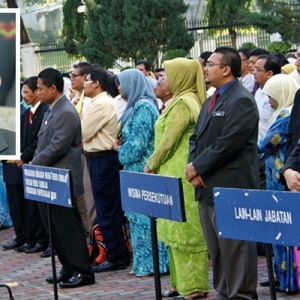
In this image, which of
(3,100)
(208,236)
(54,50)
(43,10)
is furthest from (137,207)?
(43,10)

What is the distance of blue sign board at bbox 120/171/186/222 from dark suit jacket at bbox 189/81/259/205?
65 centimetres

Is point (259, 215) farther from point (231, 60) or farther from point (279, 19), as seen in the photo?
point (279, 19)

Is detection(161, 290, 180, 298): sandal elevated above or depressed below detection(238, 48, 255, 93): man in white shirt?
below

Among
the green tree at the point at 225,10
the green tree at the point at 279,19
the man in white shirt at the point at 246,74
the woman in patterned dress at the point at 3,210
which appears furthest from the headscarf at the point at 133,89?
the green tree at the point at 225,10

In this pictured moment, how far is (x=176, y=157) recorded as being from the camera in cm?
805

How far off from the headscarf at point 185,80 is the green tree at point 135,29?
1985 cm

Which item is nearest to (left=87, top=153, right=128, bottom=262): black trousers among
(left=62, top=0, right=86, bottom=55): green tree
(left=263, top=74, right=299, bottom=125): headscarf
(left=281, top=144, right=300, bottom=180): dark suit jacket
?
(left=263, top=74, right=299, bottom=125): headscarf

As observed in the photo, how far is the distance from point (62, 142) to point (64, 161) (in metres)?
0.21

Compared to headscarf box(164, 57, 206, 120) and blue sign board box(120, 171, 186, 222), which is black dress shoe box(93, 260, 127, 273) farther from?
blue sign board box(120, 171, 186, 222)

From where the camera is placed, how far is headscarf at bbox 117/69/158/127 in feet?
30.6

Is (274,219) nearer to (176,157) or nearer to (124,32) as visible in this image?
(176,157)

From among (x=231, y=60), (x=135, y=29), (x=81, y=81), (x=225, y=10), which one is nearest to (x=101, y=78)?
(x=81, y=81)

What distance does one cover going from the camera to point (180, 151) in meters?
8.04

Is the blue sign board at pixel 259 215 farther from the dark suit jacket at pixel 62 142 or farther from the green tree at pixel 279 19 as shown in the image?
the green tree at pixel 279 19
